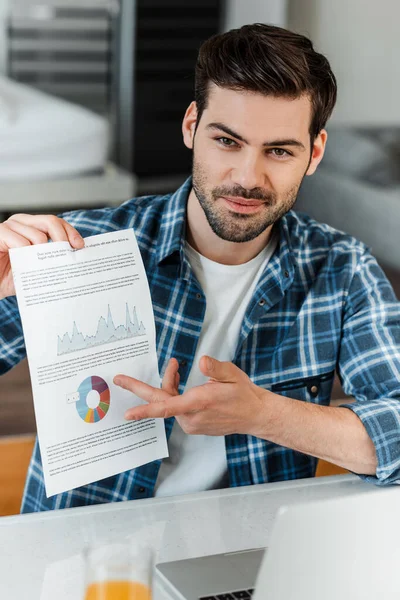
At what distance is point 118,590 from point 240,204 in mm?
777

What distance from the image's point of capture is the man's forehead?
1.43m

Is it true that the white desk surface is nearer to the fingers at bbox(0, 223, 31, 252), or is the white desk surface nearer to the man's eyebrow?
the fingers at bbox(0, 223, 31, 252)

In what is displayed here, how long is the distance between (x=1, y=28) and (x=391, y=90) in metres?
2.28

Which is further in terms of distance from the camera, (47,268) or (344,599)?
(47,268)

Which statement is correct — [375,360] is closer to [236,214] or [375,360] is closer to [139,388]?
[236,214]

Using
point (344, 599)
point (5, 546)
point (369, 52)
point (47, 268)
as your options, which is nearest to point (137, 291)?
point (47, 268)

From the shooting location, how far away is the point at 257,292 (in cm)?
152

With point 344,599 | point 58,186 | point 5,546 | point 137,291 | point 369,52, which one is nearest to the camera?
point 344,599

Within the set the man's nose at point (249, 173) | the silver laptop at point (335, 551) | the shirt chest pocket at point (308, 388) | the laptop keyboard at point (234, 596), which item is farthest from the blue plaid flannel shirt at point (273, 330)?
the silver laptop at point (335, 551)

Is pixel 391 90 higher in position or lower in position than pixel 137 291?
lower

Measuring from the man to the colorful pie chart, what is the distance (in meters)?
0.20

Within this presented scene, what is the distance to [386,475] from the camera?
137 centimetres

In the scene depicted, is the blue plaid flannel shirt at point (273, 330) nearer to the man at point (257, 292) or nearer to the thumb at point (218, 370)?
the man at point (257, 292)

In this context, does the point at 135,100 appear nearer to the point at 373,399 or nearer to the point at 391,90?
the point at 391,90
